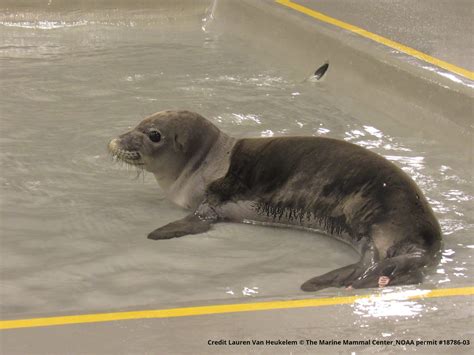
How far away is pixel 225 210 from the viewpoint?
15.6 feet

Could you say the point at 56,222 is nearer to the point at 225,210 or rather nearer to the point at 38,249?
the point at 38,249

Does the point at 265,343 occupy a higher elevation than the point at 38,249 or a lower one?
higher

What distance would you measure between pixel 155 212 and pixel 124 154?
0.37 meters

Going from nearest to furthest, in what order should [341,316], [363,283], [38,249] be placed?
[341,316], [363,283], [38,249]

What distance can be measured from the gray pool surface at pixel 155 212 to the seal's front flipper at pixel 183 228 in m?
0.05

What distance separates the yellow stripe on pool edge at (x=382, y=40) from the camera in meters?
6.71

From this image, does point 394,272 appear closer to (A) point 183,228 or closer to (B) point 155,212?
(A) point 183,228

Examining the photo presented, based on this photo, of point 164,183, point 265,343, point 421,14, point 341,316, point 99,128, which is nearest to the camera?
point 265,343

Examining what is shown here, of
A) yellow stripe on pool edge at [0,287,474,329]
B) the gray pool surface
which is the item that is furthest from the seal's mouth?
yellow stripe on pool edge at [0,287,474,329]

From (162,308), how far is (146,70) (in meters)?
5.13

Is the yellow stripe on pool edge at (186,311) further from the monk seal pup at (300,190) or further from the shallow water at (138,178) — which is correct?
the monk seal pup at (300,190)

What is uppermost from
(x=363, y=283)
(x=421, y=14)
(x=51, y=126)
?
(x=421, y=14)

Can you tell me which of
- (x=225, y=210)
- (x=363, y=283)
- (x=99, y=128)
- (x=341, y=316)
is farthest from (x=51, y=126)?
(x=341, y=316)

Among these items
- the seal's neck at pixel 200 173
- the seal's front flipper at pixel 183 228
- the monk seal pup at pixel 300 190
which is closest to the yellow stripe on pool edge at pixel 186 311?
the monk seal pup at pixel 300 190
